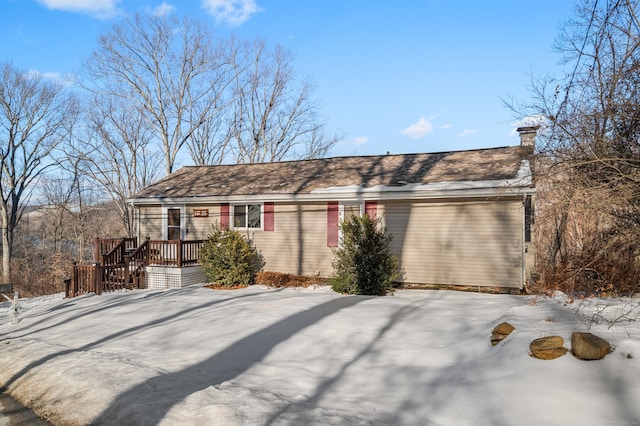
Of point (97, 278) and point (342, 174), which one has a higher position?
point (342, 174)

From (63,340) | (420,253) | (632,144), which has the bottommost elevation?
(63,340)

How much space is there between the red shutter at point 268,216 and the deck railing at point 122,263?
2353 mm

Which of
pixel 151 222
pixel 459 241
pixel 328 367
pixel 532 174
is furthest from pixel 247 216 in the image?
pixel 328 367

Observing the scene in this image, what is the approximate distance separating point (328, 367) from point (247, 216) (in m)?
9.85

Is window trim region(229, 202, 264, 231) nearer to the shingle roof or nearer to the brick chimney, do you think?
the shingle roof

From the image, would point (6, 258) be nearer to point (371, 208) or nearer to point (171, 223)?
point (171, 223)

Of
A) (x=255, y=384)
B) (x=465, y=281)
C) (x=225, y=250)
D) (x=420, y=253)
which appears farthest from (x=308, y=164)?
(x=255, y=384)

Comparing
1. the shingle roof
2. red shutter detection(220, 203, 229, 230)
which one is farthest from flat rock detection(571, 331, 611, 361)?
red shutter detection(220, 203, 229, 230)

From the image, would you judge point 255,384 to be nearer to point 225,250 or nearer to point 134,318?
point 134,318

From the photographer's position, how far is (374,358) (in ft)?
18.8

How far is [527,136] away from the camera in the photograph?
45.5 ft

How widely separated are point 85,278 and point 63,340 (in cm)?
636

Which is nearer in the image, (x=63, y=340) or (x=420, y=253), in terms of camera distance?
(x=63, y=340)

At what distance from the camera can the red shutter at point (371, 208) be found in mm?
12938
